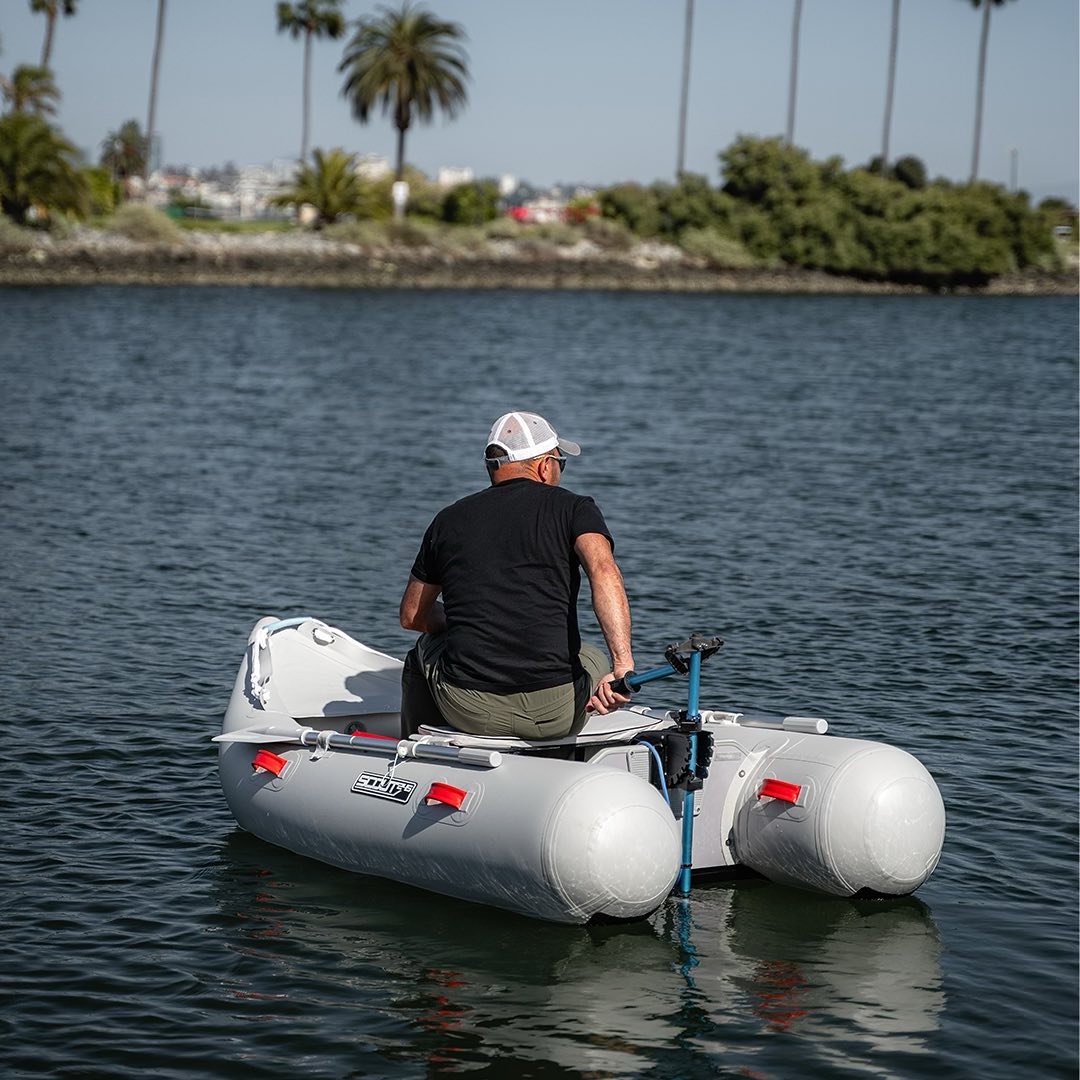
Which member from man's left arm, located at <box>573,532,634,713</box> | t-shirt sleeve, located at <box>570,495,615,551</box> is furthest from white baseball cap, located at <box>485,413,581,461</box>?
man's left arm, located at <box>573,532,634,713</box>

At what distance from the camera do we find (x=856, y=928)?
696 cm

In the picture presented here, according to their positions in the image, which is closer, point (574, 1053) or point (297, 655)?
point (574, 1053)

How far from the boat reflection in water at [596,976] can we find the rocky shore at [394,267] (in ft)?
201

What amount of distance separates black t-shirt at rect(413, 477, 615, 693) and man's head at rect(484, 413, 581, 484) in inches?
3.0

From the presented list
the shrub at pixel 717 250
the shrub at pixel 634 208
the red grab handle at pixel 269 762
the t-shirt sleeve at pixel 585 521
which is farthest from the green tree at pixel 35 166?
the t-shirt sleeve at pixel 585 521

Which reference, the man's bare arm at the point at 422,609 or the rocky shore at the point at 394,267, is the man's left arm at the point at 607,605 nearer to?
the man's bare arm at the point at 422,609

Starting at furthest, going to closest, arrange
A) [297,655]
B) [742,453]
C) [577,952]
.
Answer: [742,453], [297,655], [577,952]

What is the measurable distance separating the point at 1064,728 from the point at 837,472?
40.4 ft

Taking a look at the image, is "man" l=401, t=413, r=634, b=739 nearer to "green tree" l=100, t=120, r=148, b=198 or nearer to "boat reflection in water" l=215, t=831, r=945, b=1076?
"boat reflection in water" l=215, t=831, r=945, b=1076

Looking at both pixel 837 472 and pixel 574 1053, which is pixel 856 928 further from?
pixel 837 472

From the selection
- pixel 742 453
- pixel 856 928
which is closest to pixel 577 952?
pixel 856 928

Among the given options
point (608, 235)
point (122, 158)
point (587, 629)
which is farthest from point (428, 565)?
point (122, 158)

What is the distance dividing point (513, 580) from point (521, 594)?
7cm

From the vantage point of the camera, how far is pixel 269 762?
7707 millimetres
